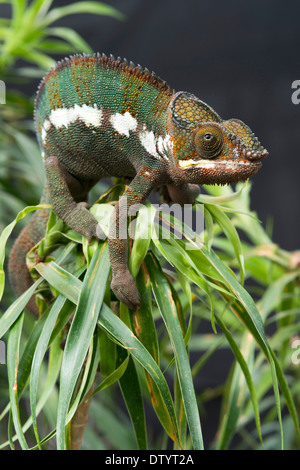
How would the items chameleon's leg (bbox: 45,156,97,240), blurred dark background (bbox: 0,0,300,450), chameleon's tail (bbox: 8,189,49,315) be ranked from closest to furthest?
chameleon's leg (bbox: 45,156,97,240) < chameleon's tail (bbox: 8,189,49,315) < blurred dark background (bbox: 0,0,300,450)

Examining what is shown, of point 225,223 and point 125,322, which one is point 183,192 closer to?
point 225,223

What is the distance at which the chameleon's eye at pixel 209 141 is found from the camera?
0.84m

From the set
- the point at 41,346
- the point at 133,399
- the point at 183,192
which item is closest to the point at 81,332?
the point at 41,346

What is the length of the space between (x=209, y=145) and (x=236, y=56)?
5.84 feet

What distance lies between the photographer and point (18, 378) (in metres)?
0.91

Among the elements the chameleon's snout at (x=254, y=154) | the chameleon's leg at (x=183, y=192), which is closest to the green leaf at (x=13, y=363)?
the chameleon's leg at (x=183, y=192)

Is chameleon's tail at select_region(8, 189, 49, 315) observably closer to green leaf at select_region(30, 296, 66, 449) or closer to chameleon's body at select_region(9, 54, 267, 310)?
chameleon's body at select_region(9, 54, 267, 310)

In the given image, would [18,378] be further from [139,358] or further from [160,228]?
[160,228]

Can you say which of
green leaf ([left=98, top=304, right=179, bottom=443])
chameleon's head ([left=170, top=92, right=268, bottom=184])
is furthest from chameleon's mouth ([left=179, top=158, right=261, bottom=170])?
green leaf ([left=98, top=304, right=179, bottom=443])

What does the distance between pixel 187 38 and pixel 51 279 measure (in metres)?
1.87

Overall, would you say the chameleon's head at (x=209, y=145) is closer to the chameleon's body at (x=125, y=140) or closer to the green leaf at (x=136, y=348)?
the chameleon's body at (x=125, y=140)

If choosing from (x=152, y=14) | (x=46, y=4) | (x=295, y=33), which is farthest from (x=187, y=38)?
(x=46, y=4)

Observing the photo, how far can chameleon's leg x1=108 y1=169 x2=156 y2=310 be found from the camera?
89cm

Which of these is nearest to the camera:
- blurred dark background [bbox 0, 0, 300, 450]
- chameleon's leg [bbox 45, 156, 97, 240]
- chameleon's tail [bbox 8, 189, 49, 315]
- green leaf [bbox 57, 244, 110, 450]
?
green leaf [bbox 57, 244, 110, 450]
